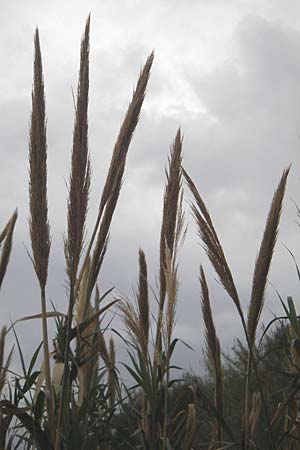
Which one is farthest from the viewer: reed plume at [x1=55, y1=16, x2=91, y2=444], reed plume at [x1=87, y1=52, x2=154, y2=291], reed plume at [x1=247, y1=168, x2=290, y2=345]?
reed plume at [x1=247, y1=168, x2=290, y2=345]

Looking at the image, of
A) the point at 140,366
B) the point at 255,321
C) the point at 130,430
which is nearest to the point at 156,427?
the point at 130,430

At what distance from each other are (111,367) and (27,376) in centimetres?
58

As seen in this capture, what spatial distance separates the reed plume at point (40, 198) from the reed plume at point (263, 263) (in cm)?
87

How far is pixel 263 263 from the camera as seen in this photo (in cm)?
265

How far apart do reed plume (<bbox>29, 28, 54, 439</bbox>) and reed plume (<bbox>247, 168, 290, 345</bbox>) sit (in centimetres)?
87

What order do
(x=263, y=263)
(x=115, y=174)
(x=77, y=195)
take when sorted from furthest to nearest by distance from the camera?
(x=263, y=263) < (x=115, y=174) < (x=77, y=195)

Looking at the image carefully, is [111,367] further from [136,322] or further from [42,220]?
[42,220]

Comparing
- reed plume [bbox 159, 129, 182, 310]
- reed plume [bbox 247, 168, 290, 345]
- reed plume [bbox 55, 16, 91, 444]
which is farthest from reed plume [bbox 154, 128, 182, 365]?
reed plume [bbox 55, 16, 91, 444]

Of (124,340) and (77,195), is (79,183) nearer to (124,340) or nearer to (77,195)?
(77,195)

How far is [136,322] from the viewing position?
2.56 m

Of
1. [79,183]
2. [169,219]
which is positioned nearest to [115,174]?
[79,183]

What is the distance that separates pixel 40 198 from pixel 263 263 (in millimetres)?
982

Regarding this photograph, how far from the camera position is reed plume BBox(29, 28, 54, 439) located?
208cm

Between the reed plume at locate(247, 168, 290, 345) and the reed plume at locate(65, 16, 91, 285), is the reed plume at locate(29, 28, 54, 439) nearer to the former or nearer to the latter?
the reed plume at locate(65, 16, 91, 285)
